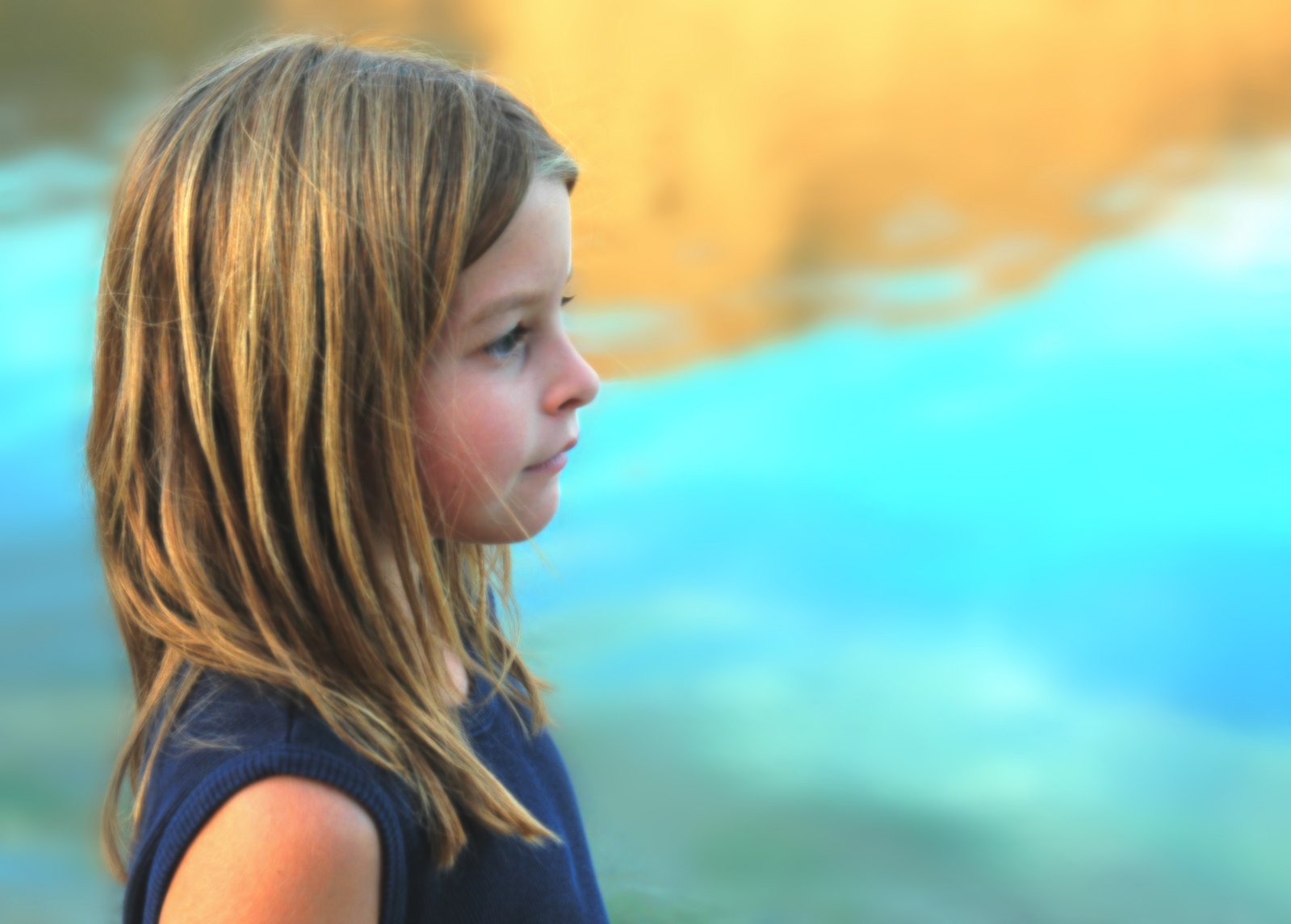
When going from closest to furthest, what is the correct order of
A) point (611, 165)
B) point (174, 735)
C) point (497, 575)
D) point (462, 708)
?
point (174, 735), point (462, 708), point (497, 575), point (611, 165)

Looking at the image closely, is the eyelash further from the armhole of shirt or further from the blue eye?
the armhole of shirt

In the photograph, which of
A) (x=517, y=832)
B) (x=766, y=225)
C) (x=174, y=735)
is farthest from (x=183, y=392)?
(x=766, y=225)

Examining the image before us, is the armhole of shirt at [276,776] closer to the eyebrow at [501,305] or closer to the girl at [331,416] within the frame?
the girl at [331,416]

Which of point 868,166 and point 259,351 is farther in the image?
point 868,166

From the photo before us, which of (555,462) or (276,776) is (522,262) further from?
(276,776)

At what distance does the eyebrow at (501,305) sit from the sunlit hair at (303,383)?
0.03m

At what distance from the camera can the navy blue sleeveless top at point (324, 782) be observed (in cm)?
61

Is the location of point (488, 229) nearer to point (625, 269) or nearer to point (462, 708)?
point (462, 708)

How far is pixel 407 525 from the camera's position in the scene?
697 millimetres

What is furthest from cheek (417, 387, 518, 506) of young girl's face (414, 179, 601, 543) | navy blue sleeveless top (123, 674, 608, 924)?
navy blue sleeveless top (123, 674, 608, 924)

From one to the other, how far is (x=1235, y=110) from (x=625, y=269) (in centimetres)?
102

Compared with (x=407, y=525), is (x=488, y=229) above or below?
above

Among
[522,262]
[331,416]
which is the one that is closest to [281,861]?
[331,416]

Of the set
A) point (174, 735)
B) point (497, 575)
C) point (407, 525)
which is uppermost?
point (497, 575)
